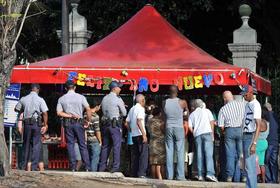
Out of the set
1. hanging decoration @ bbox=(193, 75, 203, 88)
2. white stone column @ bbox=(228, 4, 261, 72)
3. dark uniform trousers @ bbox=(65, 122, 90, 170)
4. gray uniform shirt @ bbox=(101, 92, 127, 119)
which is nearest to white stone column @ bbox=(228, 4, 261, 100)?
white stone column @ bbox=(228, 4, 261, 72)

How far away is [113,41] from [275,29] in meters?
9.89

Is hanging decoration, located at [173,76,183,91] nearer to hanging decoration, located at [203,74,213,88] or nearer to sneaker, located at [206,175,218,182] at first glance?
hanging decoration, located at [203,74,213,88]

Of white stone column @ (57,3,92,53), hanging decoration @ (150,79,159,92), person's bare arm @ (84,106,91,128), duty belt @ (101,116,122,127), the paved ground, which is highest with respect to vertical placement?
white stone column @ (57,3,92,53)

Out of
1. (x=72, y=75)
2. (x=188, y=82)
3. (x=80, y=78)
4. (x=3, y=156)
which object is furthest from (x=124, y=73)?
(x=3, y=156)

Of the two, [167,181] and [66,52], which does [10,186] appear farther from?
[66,52]

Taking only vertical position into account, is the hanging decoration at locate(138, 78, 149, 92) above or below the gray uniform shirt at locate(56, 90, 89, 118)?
above

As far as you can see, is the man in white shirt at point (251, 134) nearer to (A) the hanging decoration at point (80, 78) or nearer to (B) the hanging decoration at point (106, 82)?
(B) the hanging decoration at point (106, 82)

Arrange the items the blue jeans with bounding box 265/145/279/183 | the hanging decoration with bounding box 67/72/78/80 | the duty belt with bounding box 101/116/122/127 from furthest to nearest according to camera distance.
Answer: the hanging decoration with bounding box 67/72/78/80, the blue jeans with bounding box 265/145/279/183, the duty belt with bounding box 101/116/122/127

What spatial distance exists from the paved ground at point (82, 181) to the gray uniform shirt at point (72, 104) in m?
1.38

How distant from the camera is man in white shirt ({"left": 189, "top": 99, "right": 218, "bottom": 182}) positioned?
14.4 metres

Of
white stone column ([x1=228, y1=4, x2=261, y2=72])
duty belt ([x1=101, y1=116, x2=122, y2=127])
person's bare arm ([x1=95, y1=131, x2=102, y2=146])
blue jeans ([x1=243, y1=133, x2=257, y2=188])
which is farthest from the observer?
white stone column ([x1=228, y1=4, x2=261, y2=72])

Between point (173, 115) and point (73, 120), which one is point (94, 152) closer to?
point (73, 120)

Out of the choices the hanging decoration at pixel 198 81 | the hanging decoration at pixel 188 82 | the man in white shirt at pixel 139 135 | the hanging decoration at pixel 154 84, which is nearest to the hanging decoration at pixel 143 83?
the hanging decoration at pixel 154 84

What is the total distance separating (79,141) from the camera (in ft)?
46.5
